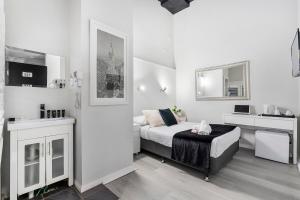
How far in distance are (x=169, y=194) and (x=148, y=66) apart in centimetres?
323

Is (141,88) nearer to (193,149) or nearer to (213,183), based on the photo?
(193,149)

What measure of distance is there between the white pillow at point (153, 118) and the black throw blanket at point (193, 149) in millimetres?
840

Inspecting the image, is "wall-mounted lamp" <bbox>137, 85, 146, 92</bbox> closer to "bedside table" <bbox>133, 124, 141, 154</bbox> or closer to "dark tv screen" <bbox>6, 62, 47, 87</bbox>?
"bedside table" <bbox>133, 124, 141, 154</bbox>

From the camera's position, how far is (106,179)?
7.32 ft

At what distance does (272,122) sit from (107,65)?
3368 millimetres

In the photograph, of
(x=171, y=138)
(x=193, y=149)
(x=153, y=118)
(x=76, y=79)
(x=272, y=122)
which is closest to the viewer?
(x=76, y=79)

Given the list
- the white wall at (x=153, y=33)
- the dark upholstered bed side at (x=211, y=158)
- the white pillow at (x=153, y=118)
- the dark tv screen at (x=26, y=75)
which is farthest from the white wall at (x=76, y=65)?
the white wall at (x=153, y=33)

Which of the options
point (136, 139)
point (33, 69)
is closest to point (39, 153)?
point (33, 69)

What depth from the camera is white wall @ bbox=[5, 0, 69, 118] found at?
190 centimetres

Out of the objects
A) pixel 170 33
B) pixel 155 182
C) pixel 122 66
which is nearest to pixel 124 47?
pixel 122 66

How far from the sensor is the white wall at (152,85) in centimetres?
401

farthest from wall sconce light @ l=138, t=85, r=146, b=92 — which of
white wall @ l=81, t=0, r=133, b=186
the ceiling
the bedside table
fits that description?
the ceiling

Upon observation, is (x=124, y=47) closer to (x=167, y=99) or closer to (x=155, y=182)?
A: (x=155, y=182)

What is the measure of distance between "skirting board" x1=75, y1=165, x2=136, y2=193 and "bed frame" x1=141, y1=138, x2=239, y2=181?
0.63 metres
